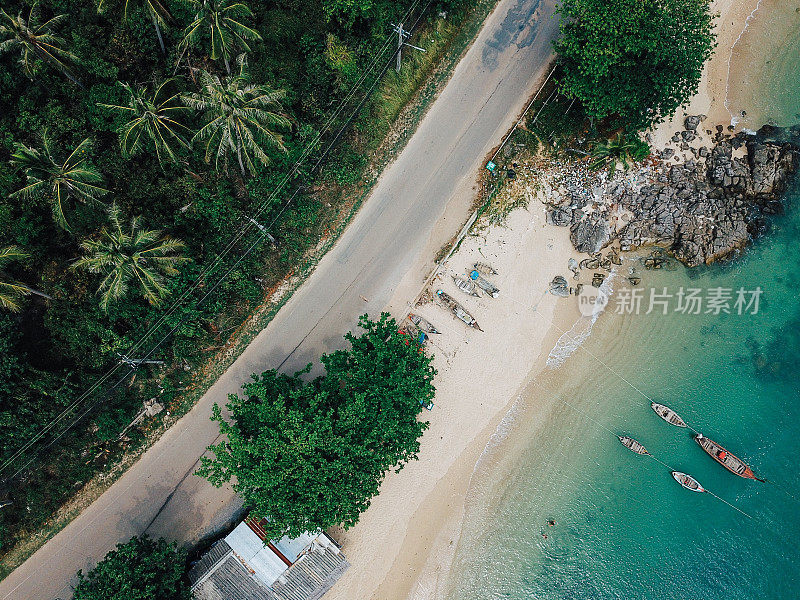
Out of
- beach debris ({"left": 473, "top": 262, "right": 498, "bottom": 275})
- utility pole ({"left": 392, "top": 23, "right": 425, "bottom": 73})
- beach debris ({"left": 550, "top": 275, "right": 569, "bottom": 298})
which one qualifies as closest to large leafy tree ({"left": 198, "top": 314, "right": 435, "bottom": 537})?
beach debris ({"left": 473, "top": 262, "right": 498, "bottom": 275})

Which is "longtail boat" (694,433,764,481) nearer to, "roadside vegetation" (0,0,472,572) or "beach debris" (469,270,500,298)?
"beach debris" (469,270,500,298)

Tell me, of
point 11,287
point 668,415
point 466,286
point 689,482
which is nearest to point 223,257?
point 11,287

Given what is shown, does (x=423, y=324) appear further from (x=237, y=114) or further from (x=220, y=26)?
(x=220, y=26)

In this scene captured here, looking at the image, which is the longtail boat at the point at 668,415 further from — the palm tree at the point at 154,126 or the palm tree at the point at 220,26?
the palm tree at the point at 220,26

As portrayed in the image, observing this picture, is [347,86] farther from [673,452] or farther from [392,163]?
[673,452]

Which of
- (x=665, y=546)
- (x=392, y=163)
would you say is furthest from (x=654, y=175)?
(x=665, y=546)

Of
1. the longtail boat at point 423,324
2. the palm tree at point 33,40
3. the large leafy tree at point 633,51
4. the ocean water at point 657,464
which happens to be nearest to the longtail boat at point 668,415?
the ocean water at point 657,464
